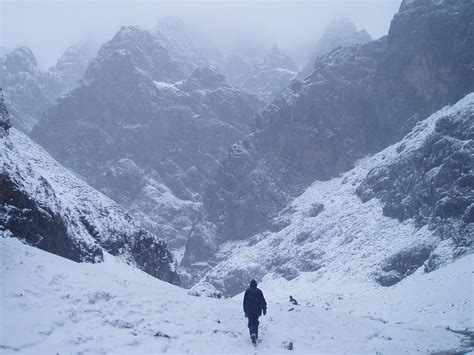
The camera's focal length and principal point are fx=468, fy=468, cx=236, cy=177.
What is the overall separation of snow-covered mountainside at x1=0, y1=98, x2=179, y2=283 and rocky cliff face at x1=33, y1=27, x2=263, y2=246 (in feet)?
217

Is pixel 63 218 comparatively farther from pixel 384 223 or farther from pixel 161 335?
pixel 384 223

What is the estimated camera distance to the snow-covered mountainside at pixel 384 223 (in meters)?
49.3

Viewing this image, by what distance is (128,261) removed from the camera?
A: 34.6 m

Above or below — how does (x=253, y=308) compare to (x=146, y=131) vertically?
below

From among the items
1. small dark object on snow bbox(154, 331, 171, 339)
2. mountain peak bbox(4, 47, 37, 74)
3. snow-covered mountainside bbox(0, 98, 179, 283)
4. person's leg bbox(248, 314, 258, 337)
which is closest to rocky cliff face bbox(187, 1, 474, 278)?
snow-covered mountainside bbox(0, 98, 179, 283)

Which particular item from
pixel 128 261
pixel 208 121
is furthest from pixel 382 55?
pixel 128 261

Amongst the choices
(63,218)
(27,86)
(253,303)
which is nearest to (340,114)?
(63,218)

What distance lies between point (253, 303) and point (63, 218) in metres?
16.4

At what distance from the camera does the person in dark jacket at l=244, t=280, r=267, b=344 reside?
1405 cm

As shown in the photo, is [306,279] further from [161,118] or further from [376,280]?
[161,118]

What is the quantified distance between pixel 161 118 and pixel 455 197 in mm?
91009

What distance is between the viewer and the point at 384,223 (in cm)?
5925

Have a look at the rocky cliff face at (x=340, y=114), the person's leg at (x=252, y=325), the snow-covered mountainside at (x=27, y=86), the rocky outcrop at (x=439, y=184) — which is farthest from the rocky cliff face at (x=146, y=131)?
the person's leg at (x=252, y=325)

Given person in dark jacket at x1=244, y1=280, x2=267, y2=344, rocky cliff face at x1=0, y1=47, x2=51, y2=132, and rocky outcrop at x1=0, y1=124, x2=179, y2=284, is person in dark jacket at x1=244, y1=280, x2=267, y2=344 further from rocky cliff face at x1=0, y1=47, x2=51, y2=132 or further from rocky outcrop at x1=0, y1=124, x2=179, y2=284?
rocky cliff face at x1=0, y1=47, x2=51, y2=132
